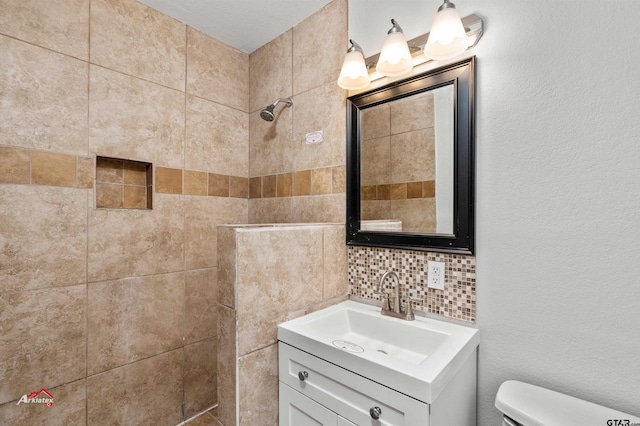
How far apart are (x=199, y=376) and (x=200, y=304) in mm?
463

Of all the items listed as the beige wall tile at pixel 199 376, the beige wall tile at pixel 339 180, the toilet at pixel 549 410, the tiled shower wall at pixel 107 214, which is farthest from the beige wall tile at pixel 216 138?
the toilet at pixel 549 410

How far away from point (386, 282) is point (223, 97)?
5.40ft

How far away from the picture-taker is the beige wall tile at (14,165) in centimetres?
131

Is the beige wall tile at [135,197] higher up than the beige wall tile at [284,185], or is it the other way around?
the beige wall tile at [284,185]

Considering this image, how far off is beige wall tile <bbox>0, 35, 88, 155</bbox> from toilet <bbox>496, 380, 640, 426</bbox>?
210cm

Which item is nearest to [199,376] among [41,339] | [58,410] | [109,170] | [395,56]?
[58,410]

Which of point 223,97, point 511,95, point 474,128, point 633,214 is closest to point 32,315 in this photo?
point 223,97

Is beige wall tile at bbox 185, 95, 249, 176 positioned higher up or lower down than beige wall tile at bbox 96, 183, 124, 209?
higher up

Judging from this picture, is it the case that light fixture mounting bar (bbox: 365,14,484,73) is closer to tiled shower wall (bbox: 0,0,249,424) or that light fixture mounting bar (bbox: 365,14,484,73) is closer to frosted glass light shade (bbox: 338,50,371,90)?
frosted glass light shade (bbox: 338,50,371,90)

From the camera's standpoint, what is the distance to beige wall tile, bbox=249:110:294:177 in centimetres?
197

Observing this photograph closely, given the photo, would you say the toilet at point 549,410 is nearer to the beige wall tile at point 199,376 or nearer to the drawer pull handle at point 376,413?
the drawer pull handle at point 376,413

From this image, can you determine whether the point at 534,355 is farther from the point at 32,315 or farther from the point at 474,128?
the point at 32,315

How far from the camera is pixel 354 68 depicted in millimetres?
1450

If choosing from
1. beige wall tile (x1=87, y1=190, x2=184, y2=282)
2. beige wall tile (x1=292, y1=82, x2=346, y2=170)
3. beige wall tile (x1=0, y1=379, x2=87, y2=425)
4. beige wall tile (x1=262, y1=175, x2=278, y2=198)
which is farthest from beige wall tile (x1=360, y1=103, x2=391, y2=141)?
beige wall tile (x1=0, y1=379, x2=87, y2=425)
